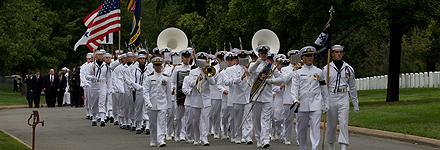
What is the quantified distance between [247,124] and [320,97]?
270cm

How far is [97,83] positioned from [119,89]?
1.65m

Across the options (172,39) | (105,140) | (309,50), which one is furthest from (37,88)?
(309,50)

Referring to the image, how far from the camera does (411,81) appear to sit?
43844mm

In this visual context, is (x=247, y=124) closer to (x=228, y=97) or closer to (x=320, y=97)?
(x=228, y=97)

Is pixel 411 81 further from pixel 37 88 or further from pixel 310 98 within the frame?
pixel 310 98

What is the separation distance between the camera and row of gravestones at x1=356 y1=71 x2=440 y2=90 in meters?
41.3

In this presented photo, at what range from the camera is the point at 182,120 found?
49.6ft

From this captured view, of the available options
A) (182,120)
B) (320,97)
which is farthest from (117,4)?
(320,97)

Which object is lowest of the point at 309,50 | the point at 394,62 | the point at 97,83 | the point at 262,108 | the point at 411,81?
the point at 262,108

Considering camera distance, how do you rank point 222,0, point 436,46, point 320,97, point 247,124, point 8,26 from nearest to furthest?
point 320,97 < point 247,124 < point 222,0 < point 8,26 < point 436,46

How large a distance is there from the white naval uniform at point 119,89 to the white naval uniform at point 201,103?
14.3ft

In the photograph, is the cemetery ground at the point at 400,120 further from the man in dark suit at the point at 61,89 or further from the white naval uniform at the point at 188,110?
the man in dark suit at the point at 61,89

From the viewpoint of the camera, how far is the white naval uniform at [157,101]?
43.7 ft

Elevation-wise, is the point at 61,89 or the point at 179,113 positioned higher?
the point at 61,89
